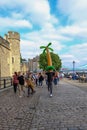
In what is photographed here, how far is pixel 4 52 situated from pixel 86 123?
33337 millimetres

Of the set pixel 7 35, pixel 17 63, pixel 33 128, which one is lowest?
pixel 33 128

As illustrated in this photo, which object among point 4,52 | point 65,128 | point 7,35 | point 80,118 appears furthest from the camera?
point 7,35

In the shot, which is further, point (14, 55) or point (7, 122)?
point (14, 55)

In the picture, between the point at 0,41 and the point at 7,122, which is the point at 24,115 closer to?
the point at 7,122

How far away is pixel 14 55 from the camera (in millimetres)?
56750

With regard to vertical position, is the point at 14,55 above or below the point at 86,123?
above

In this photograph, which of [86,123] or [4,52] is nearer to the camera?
[86,123]

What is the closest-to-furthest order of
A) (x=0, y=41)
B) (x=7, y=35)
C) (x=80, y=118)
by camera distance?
(x=80, y=118), (x=0, y=41), (x=7, y=35)

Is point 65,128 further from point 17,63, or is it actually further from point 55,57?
point 55,57

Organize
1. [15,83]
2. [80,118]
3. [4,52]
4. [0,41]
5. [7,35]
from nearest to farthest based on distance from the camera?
[80,118] → [15,83] → [0,41] → [4,52] → [7,35]

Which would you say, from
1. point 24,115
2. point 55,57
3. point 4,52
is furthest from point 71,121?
point 55,57

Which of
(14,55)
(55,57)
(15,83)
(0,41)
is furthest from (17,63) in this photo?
(55,57)

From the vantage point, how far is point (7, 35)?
5556cm

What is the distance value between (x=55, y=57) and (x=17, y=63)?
58.8 metres
